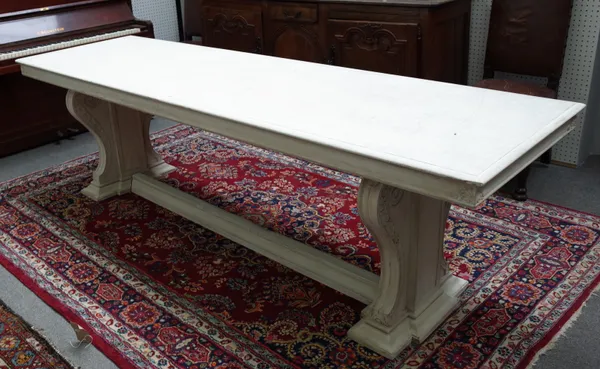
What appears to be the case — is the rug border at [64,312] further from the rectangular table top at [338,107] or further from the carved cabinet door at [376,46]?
the carved cabinet door at [376,46]

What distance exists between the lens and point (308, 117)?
187cm

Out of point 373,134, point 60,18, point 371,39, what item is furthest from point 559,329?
point 60,18

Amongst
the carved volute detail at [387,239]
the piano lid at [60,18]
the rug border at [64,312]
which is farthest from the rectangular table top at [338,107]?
the piano lid at [60,18]

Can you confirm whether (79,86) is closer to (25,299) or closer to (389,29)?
(25,299)

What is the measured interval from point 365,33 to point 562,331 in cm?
218

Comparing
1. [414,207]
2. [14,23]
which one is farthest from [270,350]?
[14,23]

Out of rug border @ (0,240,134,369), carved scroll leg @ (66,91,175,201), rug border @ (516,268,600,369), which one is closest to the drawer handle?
carved scroll leg @ (66,91,175,201)

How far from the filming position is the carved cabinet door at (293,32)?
12.6ft

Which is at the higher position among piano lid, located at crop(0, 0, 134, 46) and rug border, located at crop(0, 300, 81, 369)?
piano lid, located at crop(0, 0, 134, 46)

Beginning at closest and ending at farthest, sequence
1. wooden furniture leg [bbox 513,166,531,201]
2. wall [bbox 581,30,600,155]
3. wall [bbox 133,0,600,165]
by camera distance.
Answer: wooden furniture leg [bbox 513,166,531,201] < wall [bbox 133,0,600,165] < wall [bbox 581,30,600,155]

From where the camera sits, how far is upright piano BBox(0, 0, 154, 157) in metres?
3.65

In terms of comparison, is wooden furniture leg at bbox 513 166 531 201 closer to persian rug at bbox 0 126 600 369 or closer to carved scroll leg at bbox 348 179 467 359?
persian rug at bbox 0 126 600 369

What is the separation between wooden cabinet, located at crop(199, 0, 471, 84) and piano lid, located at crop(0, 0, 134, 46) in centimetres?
83

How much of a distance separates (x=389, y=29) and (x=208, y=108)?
1.78 metres
